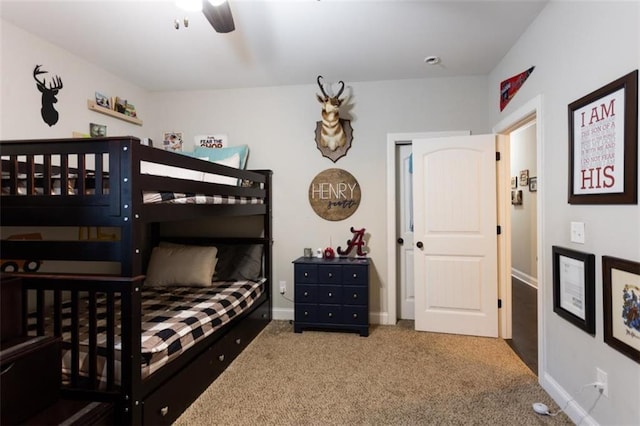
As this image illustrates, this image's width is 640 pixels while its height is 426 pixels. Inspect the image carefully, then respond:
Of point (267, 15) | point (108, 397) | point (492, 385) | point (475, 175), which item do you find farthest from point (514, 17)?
point (108, 397)

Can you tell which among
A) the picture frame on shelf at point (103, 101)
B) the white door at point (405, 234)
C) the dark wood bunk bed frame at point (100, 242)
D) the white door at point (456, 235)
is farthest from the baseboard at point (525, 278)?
the picture frame on shelf at point (103, 101)

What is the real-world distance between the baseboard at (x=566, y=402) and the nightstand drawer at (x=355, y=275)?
4.74ft

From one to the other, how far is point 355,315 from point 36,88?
3.20 meters

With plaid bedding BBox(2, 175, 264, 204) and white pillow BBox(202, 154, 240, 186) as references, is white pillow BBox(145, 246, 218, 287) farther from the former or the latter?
plaid bedding BBox(2, 175, 264, 204)

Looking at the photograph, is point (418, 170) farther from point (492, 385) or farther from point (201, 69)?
point (201, 69)

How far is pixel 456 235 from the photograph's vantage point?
305 cm

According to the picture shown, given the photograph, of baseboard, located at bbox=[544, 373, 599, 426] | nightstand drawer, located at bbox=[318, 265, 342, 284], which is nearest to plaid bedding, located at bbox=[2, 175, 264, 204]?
nightstand drawer, located at bbox=[318, 265, 342, 284]

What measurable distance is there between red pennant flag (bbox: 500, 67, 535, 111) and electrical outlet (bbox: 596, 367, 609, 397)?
1944 mm

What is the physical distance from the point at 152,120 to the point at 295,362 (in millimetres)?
3064

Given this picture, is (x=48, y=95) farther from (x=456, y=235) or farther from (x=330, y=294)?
(x=456, y=235)

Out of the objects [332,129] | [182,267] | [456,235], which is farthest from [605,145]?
[182,267]

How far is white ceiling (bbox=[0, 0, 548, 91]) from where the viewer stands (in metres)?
2.08

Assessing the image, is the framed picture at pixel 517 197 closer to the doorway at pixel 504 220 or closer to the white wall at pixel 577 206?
the doorway at pixel 504 220

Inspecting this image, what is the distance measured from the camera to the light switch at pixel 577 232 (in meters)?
1.73
